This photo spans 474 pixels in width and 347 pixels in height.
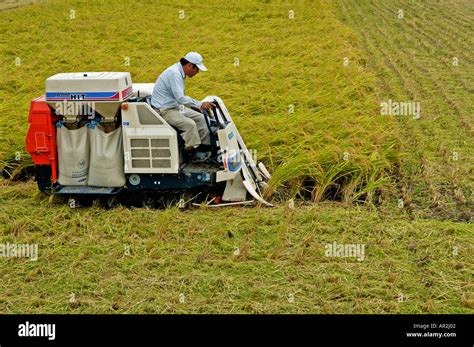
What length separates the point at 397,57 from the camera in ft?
40.1

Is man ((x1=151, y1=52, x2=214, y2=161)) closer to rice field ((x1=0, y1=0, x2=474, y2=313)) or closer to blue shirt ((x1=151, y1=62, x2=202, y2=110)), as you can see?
blue shirt ((x1=151, y1=62, x2=202, y2=110))

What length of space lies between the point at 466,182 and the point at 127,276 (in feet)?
12.0

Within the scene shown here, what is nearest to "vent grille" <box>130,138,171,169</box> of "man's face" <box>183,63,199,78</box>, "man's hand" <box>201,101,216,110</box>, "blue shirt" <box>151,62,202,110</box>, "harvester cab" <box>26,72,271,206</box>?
"harvester cab" <box>26,72,271,206</box>

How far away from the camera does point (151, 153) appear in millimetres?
5480

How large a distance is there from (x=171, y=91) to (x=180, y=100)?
5.7 inches

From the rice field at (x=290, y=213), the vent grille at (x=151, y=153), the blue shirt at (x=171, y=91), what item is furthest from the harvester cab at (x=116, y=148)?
the rice field at (x=290, y=213)

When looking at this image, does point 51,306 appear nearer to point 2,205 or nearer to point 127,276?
point 127,276

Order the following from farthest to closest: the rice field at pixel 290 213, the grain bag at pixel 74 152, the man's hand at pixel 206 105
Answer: the grain bag at pixel 74 152, the man's hand at pixel 206 105, the rice field at pixel 290 213

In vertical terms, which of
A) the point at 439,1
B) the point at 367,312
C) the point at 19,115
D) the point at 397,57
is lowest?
the point at 367,312

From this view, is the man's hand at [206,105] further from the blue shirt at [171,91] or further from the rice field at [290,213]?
the rice field at [290,213]

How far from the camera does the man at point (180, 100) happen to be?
5434 mm

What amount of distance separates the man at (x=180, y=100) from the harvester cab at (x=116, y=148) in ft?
0.29

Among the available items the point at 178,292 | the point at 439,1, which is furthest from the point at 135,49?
the point at 439,1

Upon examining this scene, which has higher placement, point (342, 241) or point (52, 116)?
point (52, 116)
